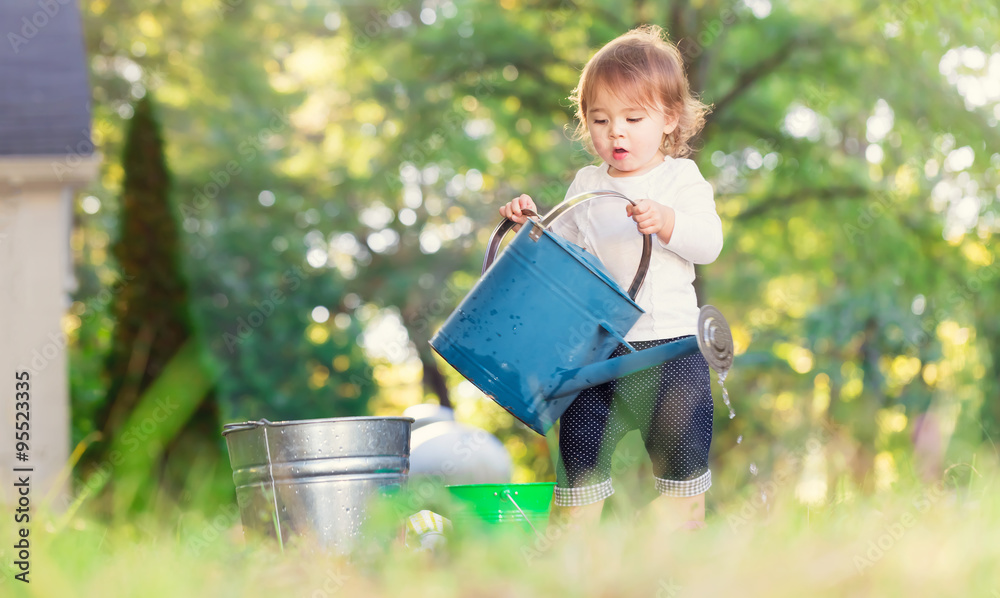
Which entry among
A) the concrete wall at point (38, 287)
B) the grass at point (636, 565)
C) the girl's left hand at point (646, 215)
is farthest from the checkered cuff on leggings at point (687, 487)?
the concrete wall at point (38, 287)

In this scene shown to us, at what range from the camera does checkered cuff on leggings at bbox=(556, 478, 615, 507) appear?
2570 mm

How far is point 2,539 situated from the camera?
1595 millimetres

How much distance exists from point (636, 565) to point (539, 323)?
1203 millimetres

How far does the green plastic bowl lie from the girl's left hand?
893 mm

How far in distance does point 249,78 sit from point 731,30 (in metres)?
6.60

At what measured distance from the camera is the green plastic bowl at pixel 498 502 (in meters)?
2.69

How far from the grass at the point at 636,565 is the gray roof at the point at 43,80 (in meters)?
5.75

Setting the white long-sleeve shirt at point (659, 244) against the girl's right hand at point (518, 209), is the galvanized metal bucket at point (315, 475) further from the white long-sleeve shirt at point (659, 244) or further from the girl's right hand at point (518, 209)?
the white long-sleeve shirt at point (659, 244)

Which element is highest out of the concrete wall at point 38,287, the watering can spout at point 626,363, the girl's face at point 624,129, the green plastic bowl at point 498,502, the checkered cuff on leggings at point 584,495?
the girl's face at point 624,129

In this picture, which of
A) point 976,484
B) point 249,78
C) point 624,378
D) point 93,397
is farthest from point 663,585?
point 249,78

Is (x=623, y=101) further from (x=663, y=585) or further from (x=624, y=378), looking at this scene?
(x=663, y=585)

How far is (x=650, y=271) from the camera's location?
2639 millimetres

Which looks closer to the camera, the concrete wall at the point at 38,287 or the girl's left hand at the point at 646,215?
the girl's left hand at the point at 646,215

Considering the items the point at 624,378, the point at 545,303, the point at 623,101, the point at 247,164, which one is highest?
the point at 623,101
